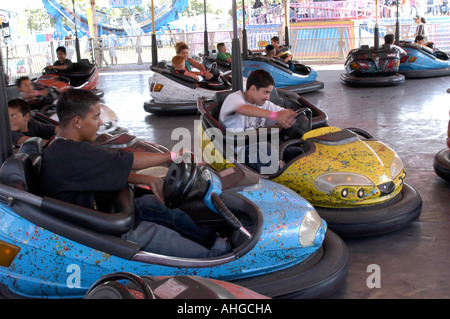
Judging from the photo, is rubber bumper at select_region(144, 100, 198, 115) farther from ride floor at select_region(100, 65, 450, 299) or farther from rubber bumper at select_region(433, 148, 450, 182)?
rubber bumper at select_region(433, 148, 450, 182)

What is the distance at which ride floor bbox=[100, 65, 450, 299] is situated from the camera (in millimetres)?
1636

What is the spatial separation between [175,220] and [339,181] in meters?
0.70

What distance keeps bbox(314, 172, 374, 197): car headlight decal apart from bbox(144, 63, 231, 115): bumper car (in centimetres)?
289

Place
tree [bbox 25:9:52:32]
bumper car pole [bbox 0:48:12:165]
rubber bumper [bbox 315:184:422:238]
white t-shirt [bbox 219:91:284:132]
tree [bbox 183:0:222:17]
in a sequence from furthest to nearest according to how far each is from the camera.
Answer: tree [bbox 183:0:222:17], tree [bbox 25:9:52:32], white t-shirt [bbox 219:91:284:132], rubber bumper [bbox 315:184:422:238], bumper car pole [bbox 0:48:12:165]

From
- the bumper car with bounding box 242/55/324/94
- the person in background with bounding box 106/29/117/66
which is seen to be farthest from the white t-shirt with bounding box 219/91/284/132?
the person in background with bounding box 106/29/117/66

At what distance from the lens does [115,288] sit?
3.05 feet

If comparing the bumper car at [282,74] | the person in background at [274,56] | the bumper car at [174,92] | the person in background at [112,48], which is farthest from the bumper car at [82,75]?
the person in background at [112,48]

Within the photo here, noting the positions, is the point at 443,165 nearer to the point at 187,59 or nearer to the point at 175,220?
the point at 175,220

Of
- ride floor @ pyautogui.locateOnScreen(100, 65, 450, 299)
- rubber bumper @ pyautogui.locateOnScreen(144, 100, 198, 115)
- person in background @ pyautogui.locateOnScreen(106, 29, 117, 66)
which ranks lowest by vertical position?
ride floor @ pyautogui.locateOnScreen(100, 65, 450, 299)

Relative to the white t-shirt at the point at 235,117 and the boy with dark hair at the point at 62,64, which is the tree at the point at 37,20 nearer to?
the boy with dark hair at the point at 62,64

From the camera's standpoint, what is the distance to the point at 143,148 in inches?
96.7

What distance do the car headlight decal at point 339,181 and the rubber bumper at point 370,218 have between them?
0.08 m

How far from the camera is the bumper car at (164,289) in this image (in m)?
0.91
